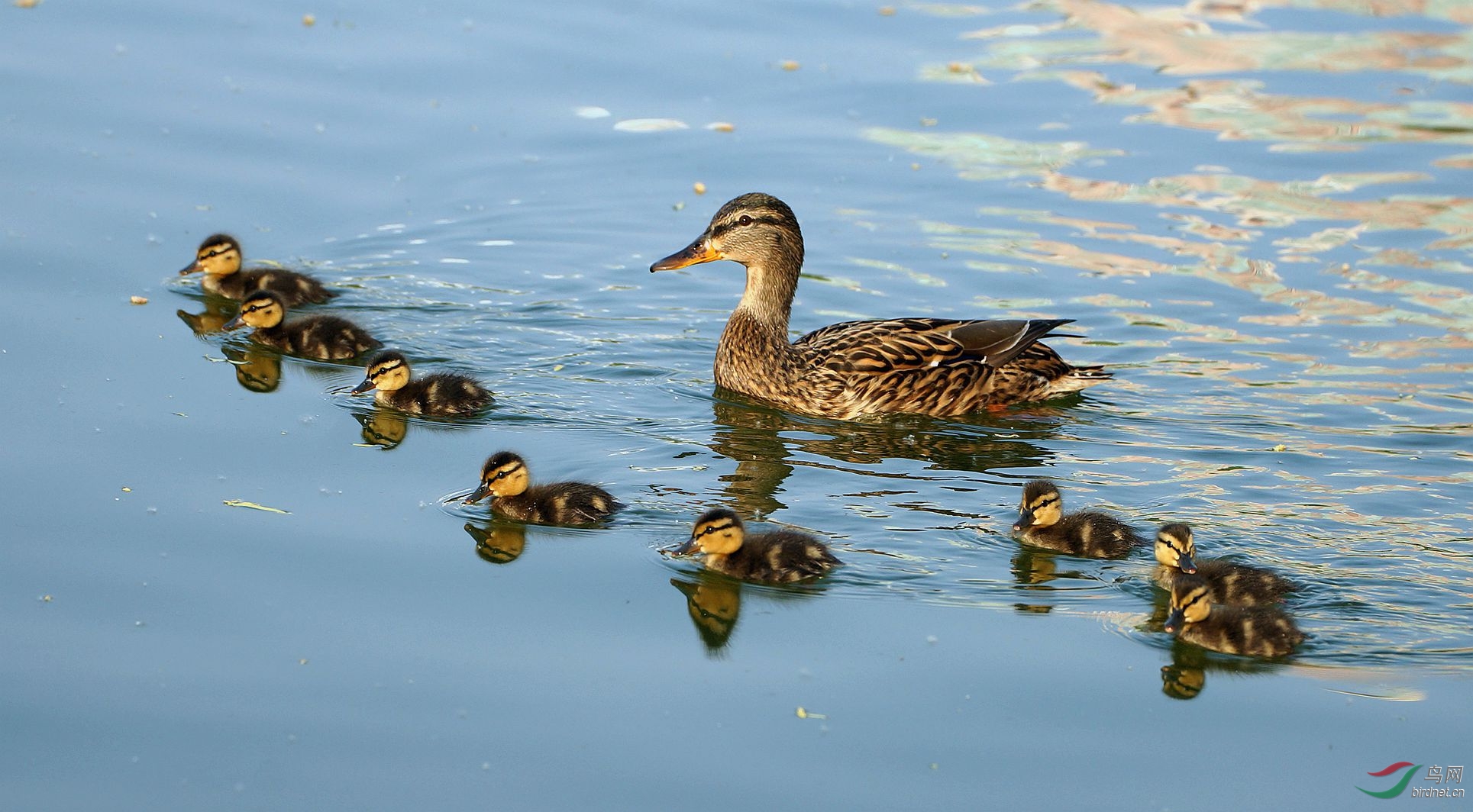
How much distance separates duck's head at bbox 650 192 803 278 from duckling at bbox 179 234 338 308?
1.69 meters

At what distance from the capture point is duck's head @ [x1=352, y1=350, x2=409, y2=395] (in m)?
7.27

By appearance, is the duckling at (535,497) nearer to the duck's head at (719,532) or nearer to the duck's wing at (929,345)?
the duck's head at (719,532)

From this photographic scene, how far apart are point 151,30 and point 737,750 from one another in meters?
8.59

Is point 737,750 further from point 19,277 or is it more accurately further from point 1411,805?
point 19,277

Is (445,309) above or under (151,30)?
under

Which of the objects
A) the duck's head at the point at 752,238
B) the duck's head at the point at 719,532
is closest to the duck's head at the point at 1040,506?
the duck's head at the point at 719,532

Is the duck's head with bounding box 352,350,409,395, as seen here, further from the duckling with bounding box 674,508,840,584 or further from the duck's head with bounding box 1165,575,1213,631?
the duck's head with bounding box 1165,575,1213,631

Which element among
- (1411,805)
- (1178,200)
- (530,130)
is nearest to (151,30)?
(530,130)

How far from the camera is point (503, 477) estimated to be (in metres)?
6.25

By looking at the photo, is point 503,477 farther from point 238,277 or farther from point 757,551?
point 238,277

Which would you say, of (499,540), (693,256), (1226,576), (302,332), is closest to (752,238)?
(693,256)

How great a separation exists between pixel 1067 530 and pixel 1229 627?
80 cm

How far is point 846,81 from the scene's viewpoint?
11680 millimetres

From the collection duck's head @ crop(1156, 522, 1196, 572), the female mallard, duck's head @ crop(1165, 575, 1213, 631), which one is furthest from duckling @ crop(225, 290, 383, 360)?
duck's head @ crop(1165, 575, 1213, 631)
